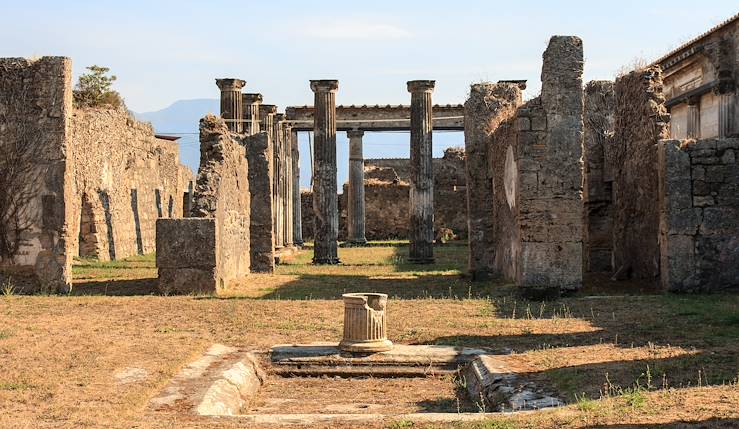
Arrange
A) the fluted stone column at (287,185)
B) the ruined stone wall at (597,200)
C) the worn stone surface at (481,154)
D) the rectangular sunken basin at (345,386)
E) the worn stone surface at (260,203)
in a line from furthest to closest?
the fluted stone column at (287,185) → the worn stone surface at (260,203) → the worn stone surface at (481,154) → the ruined stone wall at (597,200) → the rectangular sunken basin at (345,386)

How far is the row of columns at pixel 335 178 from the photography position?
2508 cm

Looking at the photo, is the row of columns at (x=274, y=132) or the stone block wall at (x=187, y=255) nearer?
the stone block wall at (x=187, y=255)

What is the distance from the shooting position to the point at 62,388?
320 inches

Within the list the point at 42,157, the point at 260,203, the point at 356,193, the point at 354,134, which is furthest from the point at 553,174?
the point at 354,134

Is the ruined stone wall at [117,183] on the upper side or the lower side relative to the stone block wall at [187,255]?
upper

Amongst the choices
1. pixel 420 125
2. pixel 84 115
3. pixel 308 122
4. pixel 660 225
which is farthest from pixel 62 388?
pixel 308 122

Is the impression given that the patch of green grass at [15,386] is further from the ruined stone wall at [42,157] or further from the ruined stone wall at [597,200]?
the ruined stone wall at [597,200]

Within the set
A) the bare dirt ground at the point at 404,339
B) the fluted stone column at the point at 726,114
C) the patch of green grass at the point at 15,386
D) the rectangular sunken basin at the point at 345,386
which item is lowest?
the rectangular sunken basin at the point at 345,386

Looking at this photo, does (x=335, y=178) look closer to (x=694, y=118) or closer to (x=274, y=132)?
(x=274, y=132)

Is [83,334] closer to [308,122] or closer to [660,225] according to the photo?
[660,225]

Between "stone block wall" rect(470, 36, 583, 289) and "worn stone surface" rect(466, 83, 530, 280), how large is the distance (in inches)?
154

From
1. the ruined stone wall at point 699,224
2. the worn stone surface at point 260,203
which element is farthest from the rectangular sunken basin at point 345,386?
the worn stone surface at point 260,203

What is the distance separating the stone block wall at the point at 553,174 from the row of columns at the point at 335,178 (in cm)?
1034

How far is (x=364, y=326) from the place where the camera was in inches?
404
